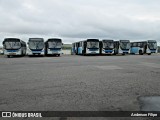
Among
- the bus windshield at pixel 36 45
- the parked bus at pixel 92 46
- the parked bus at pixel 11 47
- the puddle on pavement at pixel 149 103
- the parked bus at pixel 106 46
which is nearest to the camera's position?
the puddle on pavement at pixel 149 103

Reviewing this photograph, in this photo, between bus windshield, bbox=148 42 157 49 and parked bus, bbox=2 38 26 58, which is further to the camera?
bus windshield, bbox=148 42 157 49

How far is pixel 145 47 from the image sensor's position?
39.5 meters

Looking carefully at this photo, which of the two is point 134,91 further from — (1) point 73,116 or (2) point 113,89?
(1) point 73,116

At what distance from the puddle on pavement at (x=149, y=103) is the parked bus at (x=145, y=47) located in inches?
1398

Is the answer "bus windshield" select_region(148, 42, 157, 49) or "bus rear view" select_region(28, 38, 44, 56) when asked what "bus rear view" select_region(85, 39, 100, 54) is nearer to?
"bus rear view" select_region(28, 38, 44, 56)

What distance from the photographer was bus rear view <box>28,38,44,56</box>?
95.0 feet

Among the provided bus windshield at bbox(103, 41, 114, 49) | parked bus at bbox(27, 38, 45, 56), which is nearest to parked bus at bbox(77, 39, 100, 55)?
bus windshield at bbox(103, 41, 114, 49)

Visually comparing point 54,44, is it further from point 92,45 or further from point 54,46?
point 92,45

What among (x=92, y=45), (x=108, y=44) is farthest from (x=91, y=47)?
(x=108, y=44)

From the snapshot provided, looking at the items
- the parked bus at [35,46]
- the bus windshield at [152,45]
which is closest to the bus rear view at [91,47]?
the parked bus at [35,46]

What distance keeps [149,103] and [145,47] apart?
37.1 meters

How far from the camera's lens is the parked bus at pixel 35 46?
28953mm

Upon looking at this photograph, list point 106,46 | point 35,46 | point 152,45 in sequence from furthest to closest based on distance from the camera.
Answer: point 152,45
point 106,46
point 35,46

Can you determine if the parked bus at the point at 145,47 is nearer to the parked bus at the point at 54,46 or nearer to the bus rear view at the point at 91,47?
the bus rear view at the point at 91,47
